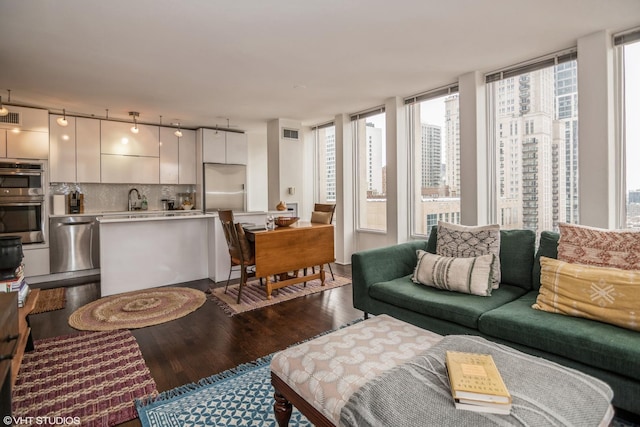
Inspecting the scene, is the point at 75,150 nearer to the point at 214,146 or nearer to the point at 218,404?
the point at 214,146

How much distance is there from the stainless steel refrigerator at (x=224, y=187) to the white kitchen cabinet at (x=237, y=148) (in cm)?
12

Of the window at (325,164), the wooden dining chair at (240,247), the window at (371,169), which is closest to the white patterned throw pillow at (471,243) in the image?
the wooden dining chair at (240,247)

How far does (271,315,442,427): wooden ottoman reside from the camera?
1.28 metres

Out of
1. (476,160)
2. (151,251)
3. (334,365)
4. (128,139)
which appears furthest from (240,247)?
(128,139)

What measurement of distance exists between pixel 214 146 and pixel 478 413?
6.00 m

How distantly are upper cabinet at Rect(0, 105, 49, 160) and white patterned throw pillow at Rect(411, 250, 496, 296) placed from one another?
207 inches

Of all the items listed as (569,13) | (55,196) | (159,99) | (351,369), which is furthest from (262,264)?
(55,196)

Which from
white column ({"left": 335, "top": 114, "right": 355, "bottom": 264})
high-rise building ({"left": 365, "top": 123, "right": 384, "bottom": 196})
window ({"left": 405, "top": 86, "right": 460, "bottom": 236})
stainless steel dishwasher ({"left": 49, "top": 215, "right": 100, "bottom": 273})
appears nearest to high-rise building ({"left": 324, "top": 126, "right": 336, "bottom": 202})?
white column ({"left": 335, "top": 114, "right": 355, "bottom": 264})

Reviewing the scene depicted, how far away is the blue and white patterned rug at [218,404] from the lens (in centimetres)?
168

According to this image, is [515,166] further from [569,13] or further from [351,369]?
[351,369]

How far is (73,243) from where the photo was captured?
479 cm

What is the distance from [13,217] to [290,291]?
12.5 ft

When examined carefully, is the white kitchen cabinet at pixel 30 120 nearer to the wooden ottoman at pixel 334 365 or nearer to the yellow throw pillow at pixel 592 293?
the wooden ottoman at pixel 334 365

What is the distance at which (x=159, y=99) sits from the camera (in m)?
4.43
